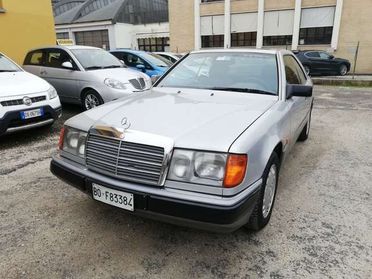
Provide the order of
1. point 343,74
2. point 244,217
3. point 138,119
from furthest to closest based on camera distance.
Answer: point 343,74 → point 138,119 → point 244,217

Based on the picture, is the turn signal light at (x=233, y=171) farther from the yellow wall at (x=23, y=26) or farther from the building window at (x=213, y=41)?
the building window at (x=213, y=41)

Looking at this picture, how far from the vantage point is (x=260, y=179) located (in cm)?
248

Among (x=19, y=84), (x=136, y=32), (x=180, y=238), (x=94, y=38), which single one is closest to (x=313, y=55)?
(x=19, y=84)

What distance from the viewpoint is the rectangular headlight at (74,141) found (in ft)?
9.03

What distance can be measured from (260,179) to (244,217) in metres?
0.35

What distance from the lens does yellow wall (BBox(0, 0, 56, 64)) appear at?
10.2 meters

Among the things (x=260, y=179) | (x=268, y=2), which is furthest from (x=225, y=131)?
(x=268, y=2)

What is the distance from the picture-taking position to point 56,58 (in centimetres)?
759

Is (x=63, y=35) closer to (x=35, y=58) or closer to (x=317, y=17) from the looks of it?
(x=317, y=17)

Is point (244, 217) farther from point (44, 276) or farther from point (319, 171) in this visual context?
point (319, 171)

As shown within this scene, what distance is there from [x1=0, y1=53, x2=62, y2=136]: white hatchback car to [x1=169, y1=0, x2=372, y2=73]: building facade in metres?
20.9

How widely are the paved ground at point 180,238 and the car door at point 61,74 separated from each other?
11.0 feet

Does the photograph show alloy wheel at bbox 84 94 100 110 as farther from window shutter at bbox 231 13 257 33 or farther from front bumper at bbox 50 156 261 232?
window shutter at bbox 231 13 257 33

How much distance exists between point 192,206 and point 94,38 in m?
40.4
